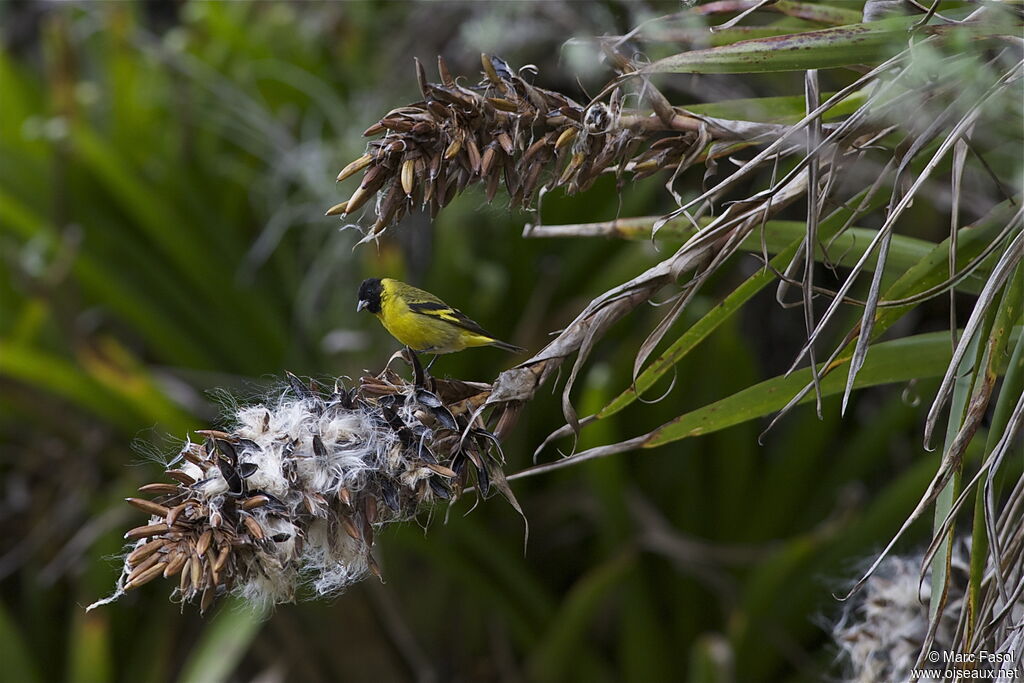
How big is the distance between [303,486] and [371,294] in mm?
716

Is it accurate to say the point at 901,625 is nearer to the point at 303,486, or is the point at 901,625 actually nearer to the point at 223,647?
the point at 303,486

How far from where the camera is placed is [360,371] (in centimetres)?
215

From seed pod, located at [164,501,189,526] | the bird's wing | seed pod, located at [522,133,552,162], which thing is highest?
seed pod, located at [522,133,552,162]

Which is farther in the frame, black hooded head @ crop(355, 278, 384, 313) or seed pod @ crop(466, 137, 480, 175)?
black hooded head @ crop(355, 278, 384, 313)

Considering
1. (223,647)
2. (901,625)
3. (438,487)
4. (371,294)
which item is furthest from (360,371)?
(438,487)

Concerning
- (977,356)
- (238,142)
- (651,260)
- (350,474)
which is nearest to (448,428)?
(350,474)

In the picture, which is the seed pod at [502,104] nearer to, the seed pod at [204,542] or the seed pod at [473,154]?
the seed pod at [473,154]

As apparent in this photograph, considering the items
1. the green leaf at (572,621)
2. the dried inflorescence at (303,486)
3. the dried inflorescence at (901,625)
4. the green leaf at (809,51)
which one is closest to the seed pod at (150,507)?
the dried inflorescence at (303,486)

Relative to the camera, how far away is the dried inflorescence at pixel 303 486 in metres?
0.61

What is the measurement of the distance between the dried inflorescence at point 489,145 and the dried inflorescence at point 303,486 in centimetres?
14

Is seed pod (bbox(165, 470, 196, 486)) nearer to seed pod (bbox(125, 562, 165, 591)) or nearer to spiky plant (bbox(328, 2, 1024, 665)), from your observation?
seed pod (bbox(125, 562, 165, 591))

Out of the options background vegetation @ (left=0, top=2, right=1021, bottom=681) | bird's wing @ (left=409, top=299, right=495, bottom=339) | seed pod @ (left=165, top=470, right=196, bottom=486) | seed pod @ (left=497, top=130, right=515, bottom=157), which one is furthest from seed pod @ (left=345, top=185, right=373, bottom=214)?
background vegetation @ (left=0, top=2, right=1021, bottom=681)

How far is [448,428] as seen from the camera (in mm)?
692

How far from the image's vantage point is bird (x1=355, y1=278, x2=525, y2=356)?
1281mm
